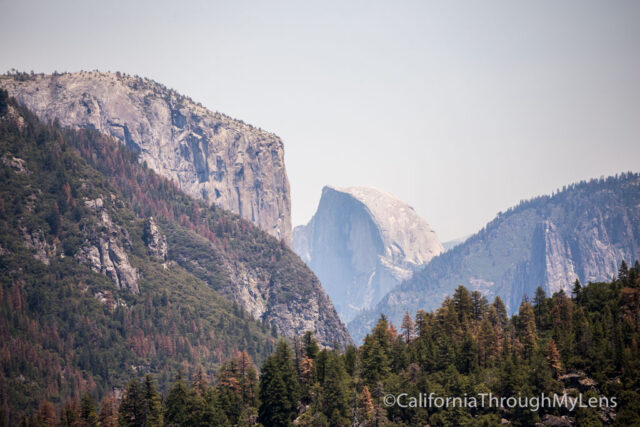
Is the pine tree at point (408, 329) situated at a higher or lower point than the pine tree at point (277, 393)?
higher

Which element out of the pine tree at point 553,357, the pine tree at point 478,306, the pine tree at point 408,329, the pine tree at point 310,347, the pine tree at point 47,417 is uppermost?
the pine tree at point 478,306

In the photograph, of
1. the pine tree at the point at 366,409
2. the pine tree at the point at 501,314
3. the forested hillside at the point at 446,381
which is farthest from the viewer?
the pine tree at the point at 501,314

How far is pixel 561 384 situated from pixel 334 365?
143 feet

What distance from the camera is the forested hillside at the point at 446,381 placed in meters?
141

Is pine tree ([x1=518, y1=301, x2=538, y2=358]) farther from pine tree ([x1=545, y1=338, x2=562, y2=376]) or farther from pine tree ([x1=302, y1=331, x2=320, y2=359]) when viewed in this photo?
pine tree ([x1=302, y1=331, x2=320, y2=359])

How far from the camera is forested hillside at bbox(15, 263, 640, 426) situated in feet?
463

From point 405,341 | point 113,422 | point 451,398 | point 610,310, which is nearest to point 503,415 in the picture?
point 451,398

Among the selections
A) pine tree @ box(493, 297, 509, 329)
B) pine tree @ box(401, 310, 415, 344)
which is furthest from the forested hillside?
pine tree @ box(401, 310, 415, 344)

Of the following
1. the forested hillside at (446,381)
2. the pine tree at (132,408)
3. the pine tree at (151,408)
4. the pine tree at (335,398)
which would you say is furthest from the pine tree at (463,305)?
the pine tree at (132,408)

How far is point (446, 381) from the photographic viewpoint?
6122 inches

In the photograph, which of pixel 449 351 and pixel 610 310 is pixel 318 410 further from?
pixel 610 310

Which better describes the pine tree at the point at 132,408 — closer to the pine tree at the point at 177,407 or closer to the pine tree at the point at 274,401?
the pine tree at the point at 177,407

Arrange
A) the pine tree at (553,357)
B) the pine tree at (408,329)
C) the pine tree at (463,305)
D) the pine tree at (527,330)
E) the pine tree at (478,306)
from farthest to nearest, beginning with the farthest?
the pine tree at (408,329) → the pine tree at (478,306) → the pine tree at (463,305) → the pine tree at (527,330) → the pine tree at (553,357)

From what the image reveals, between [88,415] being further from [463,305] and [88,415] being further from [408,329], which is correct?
[463,305]
